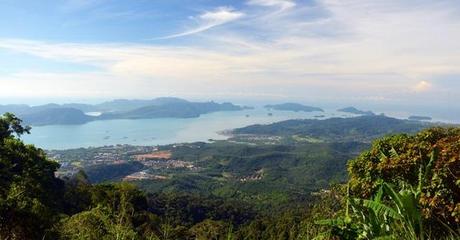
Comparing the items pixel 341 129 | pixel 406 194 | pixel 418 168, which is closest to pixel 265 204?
pixel 418 168

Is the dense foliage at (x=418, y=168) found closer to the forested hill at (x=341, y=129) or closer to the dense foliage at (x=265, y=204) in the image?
the dense foliage at (x=265, y=204)

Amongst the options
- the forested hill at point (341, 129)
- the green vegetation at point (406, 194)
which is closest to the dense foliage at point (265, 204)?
the green vegetation at point (406, 194)

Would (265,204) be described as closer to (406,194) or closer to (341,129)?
(406,194)

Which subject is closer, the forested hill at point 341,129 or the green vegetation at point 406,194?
the green vegetation at point 406,194

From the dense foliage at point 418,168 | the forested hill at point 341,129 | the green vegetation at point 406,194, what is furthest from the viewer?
the forested hill at point 341,129

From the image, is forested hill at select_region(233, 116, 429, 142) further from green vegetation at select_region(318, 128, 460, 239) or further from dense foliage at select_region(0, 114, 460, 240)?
green vegetation at select_region(318, 128, 460, 239)

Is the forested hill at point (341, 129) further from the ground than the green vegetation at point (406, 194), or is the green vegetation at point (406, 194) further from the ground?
the green vegetation at point (406, 194)

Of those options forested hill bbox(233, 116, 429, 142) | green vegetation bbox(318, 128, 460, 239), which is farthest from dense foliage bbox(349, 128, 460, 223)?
forested hill bbox(233, 116, 429, 142)

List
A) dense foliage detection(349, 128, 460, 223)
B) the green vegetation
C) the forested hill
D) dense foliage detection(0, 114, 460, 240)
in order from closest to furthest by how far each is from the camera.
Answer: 1. the green vegetation
2. dense foliage detection(0, 114, 460, 240)
3. dense foliage detection(349, 128, 460, 223)
4. the forested hill
